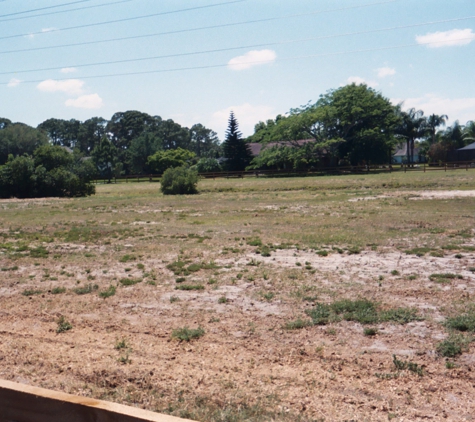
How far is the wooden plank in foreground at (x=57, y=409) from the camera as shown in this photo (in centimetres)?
283

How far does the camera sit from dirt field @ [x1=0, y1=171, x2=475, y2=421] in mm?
4309

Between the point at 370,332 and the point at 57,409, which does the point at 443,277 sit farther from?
the point at 57,409

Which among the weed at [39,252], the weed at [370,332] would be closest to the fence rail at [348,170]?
the weed at [39,252]

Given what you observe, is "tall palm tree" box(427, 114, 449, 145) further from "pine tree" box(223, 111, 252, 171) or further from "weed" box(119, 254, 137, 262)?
"weed" box(119, 254, 137, 262)

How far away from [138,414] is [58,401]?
1.82 feet

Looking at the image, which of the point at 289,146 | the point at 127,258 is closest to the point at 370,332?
the point at 127,258

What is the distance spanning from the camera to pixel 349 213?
19.6 m

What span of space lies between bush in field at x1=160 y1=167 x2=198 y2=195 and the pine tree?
34.5 metres

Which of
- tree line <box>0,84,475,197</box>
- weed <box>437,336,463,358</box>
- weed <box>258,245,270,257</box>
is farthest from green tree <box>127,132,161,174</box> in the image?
weed <box>437,336,463,358</box>

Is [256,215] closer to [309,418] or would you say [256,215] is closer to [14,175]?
[309,418]

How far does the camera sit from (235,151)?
74.2m

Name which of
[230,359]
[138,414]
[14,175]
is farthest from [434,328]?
[14,175]

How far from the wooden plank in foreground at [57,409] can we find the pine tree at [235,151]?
71.0m

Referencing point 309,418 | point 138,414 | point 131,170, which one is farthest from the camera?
point 131,170
